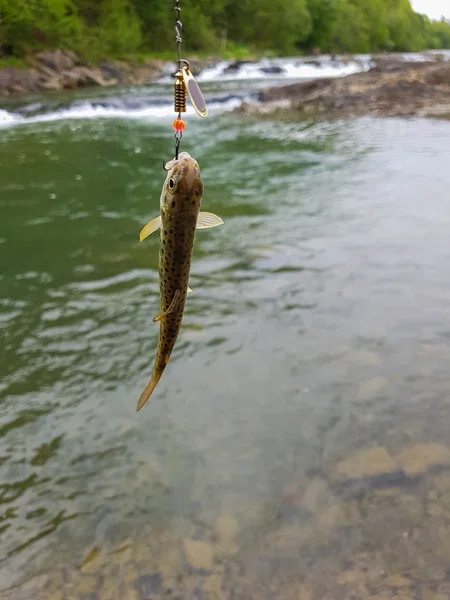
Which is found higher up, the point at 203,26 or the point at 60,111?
the point at 203,26

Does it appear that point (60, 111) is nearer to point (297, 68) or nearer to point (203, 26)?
point (297, 68)

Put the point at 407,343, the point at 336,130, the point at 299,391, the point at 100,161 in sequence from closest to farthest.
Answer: the point at 299,391
the point at 407,343
the point at 100,161
the point at 336,130

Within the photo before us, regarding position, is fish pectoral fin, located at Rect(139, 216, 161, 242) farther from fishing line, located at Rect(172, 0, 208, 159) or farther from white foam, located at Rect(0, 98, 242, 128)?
white foam, located at Rect(0, 98, 242, 128)

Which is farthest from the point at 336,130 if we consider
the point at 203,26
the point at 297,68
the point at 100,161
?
the point at 203,26

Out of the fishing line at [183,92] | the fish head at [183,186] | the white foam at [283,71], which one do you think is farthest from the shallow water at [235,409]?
the white foam at [283,71]

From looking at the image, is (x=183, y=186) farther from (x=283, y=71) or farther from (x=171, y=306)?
(x=283, y=71)

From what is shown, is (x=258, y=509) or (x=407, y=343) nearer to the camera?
(x=258, y=509)

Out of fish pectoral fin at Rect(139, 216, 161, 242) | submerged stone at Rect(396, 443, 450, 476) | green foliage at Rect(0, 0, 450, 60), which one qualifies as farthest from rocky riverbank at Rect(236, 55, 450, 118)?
green foliage at Rect(0, 0, 450, 60)

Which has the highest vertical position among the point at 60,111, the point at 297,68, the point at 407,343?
the point at 297,68
